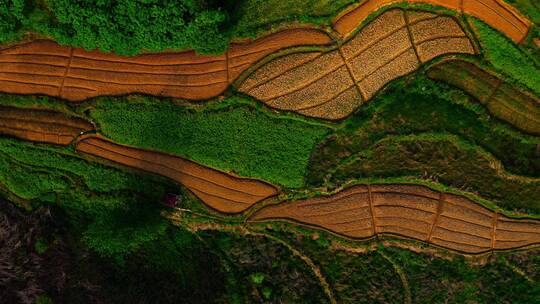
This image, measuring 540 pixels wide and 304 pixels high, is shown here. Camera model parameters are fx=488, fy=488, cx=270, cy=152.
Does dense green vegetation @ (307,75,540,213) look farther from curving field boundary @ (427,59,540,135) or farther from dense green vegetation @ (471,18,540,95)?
dense green vegetation @ (471,18,540,95)

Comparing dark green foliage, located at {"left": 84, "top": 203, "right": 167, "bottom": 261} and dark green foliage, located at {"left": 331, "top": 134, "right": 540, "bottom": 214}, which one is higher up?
dark green foliage, located at {"left": 331, "top": 134, "right": 540, "bottom": 214}

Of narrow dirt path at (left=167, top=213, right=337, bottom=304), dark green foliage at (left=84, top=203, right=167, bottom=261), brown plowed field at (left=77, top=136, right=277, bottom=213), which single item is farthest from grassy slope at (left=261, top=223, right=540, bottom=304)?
dark green foliage at (left=84, top=203, right=167, bottom=261)

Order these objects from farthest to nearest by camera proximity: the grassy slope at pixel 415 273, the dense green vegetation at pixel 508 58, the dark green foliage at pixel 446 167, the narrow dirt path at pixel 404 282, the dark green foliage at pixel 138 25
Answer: the narrow dirt path at pixel 404 282 → the grassy slope at pixel 415 273 → the dark green foliage at pixel 446 167 → the dense green vegetation at pixel 508 58 → the dark green foliage at pixel 138 25

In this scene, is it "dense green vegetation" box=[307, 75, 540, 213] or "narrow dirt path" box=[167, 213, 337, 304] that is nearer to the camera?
"dense green vegetation" box=[307, 75, 540, 213]

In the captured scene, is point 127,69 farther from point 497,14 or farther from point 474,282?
point 474,282

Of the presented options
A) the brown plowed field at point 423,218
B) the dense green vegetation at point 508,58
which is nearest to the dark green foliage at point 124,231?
the brown plowed field at point 423,218

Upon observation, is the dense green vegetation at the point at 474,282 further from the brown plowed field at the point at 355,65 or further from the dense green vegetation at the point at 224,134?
the brown plowed field at the point at 355,65
